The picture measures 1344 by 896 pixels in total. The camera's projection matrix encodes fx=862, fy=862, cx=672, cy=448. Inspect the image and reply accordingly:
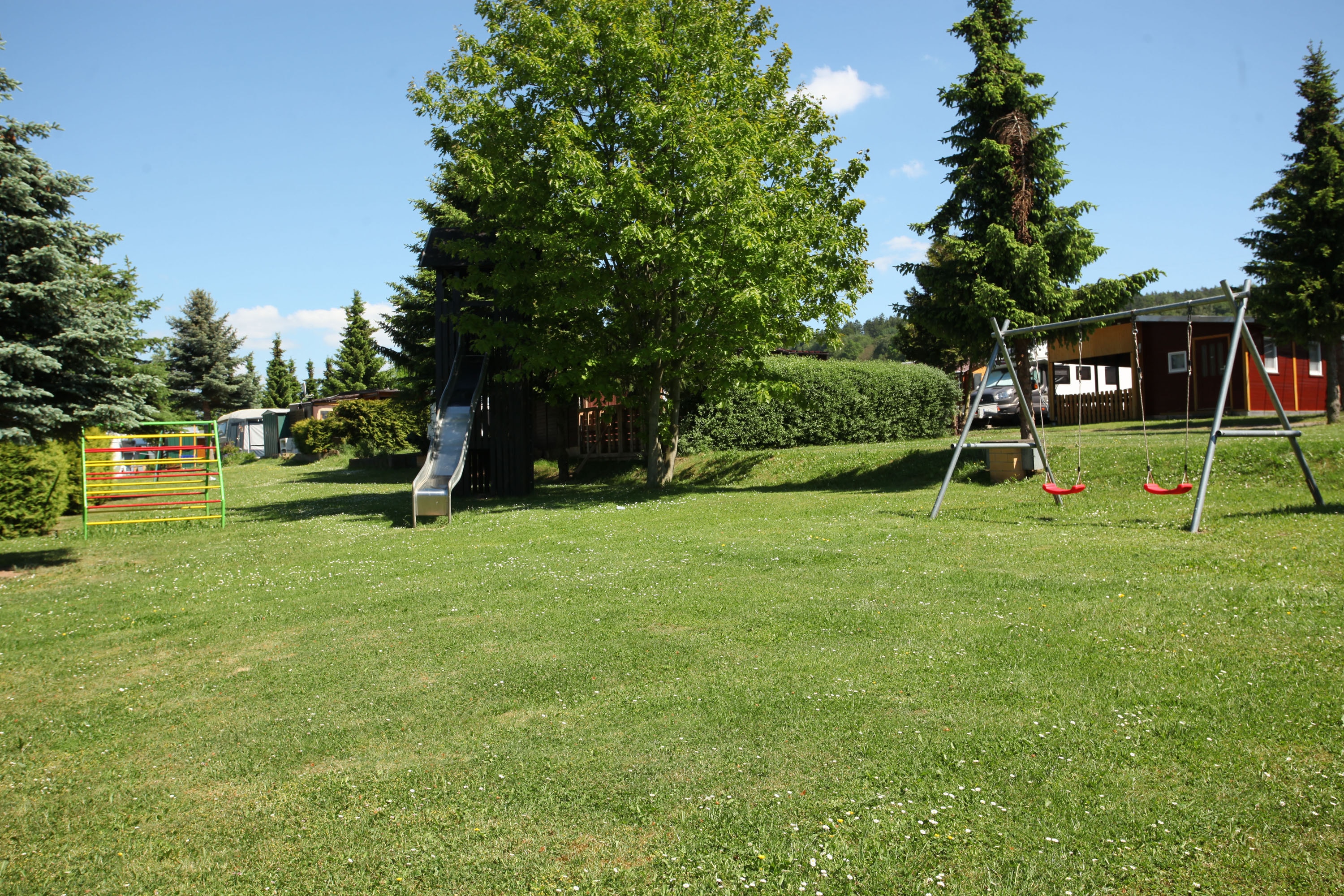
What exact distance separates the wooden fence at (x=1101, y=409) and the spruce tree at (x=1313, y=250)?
8.18m

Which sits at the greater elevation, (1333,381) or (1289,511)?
(1333,381)

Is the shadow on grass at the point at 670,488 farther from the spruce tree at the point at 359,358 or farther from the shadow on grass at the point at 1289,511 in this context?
the spruce tree at the point at 359,358

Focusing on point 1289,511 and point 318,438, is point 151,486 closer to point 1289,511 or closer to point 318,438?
point 1289,511

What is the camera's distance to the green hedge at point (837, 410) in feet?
83.6

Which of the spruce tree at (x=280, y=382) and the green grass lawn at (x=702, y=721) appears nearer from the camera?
the green grass lawn at (x=702, y=721)

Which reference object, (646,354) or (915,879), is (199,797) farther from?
(646,354)

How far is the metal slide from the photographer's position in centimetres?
1606

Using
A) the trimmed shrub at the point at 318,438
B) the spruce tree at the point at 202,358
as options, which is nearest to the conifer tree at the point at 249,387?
the spruce tree at the point at 202,358

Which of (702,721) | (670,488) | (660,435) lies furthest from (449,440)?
(702,721)

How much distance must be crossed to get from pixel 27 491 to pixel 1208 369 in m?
34.7

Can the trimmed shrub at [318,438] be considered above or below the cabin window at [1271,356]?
below

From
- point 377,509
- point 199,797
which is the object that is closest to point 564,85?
point 377,509

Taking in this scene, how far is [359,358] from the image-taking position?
6712 centimetres

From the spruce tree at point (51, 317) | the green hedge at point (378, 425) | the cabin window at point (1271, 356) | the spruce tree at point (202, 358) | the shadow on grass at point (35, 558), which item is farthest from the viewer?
the spruce tree at point (202, 358)
